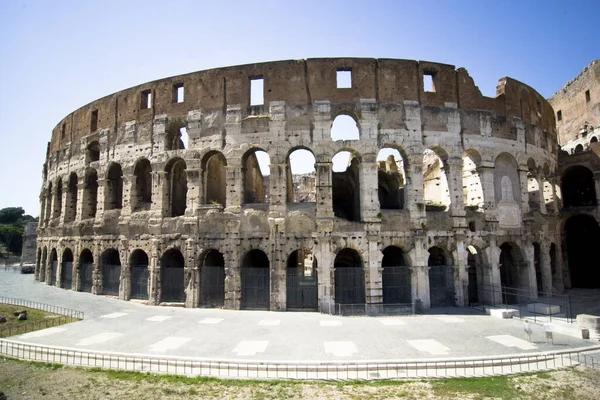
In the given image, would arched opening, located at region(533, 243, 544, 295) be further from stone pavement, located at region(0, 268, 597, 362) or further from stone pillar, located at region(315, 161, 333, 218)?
stone pillar, located at region(315, 161, 333, 218)

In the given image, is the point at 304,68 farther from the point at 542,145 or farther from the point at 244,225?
the point at 542,145

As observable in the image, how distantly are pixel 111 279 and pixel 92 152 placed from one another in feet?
29.9

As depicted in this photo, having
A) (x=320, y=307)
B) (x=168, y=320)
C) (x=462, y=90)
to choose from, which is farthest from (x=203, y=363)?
(x=462, y=90)

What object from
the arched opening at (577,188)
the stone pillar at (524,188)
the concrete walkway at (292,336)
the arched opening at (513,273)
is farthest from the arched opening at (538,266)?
the concrete walkway at (292,336)

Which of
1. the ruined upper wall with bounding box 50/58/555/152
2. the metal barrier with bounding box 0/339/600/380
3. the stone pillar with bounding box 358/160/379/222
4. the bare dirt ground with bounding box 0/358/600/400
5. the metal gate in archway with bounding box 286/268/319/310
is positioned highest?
the ruined upper wall with bounding box 50/58/555/152

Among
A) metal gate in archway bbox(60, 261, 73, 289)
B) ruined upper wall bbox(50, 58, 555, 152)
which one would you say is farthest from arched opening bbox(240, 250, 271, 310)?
metal gate in archway bbox(60, 261, 73, 289)

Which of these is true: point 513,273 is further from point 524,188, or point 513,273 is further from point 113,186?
point 113,186

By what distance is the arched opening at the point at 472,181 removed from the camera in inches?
773

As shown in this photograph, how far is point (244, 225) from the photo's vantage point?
1775 centimetres

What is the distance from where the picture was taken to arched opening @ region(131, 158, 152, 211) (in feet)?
68.0

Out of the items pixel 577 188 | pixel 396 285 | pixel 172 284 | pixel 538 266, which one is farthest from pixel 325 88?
pixel 577 188

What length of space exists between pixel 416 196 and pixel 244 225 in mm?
8748

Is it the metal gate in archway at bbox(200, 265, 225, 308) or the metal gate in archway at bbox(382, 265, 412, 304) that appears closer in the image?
the metal gate in archway at bbox(382, 265, 412, 304)

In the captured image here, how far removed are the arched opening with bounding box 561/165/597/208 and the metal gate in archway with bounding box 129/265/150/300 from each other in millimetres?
29253
